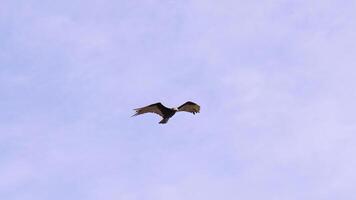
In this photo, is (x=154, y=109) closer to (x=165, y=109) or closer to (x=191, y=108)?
(x=165, y=109)

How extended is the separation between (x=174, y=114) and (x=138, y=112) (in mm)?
4051

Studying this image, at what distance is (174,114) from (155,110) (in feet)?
6.57

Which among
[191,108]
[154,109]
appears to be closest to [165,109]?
[154,109]

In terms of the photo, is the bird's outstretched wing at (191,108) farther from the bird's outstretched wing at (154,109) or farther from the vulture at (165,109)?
the bird's outstretched wing at (154,109)

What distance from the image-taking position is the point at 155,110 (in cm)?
14625

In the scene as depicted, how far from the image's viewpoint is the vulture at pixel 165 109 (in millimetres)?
145375

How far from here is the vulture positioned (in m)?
145

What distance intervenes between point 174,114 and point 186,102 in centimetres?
165

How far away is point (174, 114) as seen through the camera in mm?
147250

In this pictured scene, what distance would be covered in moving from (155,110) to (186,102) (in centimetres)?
289

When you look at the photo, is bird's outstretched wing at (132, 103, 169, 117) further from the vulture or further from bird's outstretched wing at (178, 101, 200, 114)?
bird's outstretched wing at (178, 101, 200, 114)

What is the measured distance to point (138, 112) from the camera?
475 ft

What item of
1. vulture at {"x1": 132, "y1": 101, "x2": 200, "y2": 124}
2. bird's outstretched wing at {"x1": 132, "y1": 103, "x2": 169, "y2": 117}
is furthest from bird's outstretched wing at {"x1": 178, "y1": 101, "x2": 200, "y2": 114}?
bird's outstretched wing at {"x1": 132, "y1": 103, "x2": 169, "y2": 117}

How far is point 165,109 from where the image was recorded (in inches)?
5778
